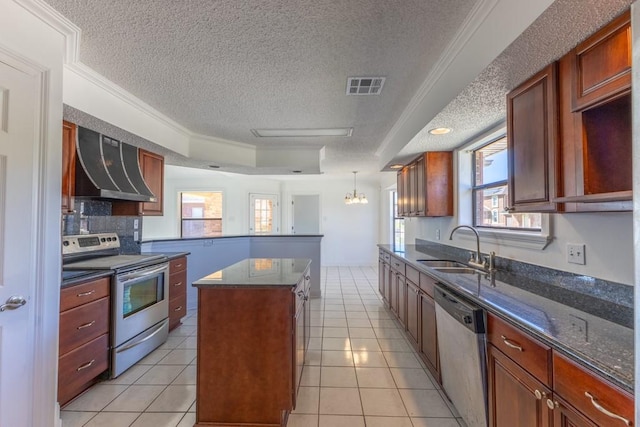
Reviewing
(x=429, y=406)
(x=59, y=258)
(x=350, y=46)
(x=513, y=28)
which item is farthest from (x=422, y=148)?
(x=59, y=258)

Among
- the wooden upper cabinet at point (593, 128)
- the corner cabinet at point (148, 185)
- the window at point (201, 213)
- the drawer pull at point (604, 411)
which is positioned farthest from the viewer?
the window at point (201, 213)

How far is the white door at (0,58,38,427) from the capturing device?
4.63 feet

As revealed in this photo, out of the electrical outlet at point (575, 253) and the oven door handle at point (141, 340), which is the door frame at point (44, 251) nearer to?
the oven door handle at point (141, 340)

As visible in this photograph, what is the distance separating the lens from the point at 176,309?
341 cm

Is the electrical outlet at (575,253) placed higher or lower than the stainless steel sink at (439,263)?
higher

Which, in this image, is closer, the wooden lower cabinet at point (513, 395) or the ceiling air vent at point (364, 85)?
the wooden lower cabinet at point (513, 395)

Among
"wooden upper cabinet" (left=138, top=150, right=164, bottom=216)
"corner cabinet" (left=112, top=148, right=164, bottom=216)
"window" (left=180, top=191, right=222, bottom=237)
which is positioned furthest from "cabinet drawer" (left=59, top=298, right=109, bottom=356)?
"window" (left=180, top=191, right=222, bottom=237)

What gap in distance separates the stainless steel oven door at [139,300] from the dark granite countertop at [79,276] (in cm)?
13

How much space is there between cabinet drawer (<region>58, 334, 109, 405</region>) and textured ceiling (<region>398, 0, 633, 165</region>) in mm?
3144

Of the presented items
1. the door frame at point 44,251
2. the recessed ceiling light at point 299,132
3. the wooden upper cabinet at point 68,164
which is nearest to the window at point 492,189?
the recessed ceiling light at point 299,132

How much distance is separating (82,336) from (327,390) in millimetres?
1827

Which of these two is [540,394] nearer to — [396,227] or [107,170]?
[107,170]

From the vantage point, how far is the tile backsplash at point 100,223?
277 centimetres

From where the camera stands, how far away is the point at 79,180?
2.47m
